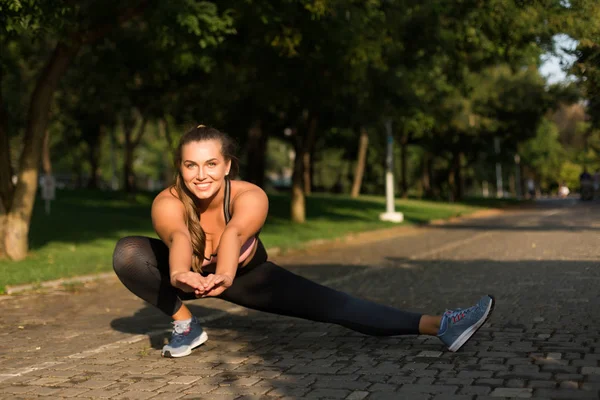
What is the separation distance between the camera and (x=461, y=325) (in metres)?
6.16

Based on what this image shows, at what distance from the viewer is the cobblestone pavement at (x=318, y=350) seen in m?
5.35

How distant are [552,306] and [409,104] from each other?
17.8 meters

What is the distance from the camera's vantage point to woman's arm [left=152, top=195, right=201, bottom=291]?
5.22 meters

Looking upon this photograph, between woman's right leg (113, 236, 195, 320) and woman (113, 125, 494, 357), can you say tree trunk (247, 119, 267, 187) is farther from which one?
woman's right leg (113, 236, 195, 320)

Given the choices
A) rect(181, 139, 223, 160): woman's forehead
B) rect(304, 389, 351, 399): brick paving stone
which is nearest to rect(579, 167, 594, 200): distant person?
rect(181, 139, 223, 160): woman's forehead

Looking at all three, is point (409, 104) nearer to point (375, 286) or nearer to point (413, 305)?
point (375, 286)

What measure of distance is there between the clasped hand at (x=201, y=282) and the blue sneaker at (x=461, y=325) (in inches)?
64.5

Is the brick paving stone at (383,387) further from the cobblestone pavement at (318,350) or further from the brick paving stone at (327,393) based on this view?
the brick paving stone at (327,393)

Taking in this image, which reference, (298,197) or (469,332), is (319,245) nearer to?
(298,197)

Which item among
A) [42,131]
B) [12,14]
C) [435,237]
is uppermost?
[12,14]

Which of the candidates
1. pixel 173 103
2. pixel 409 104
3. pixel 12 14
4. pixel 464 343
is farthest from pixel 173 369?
pixel 173 103

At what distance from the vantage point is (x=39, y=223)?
2322cm

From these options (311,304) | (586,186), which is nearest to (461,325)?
(311,304)

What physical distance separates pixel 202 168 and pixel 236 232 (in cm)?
47
